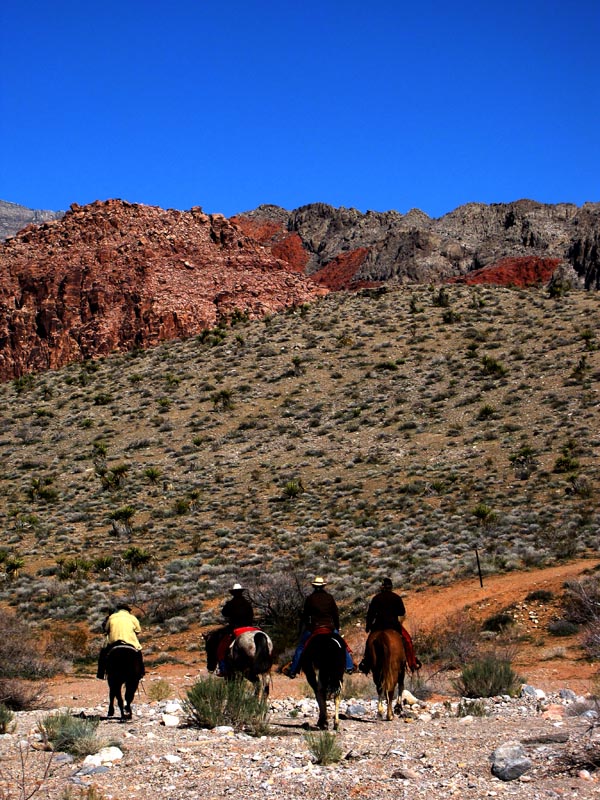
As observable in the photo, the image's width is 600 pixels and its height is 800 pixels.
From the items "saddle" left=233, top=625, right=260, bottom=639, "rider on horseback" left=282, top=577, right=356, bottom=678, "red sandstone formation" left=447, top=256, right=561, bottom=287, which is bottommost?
"saddle" left=233, top=625, right=260, bottom=639

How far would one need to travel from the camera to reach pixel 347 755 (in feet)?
28.3

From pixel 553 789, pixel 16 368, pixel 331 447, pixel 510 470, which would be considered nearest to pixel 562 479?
pixel 510 470

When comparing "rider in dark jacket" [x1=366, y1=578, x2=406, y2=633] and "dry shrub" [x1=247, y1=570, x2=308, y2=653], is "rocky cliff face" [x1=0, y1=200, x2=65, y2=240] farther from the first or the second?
"rider in dark jacket" [x1=366, y1=578, x2=406, y2=633]

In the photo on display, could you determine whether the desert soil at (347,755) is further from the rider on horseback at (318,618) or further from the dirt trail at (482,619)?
the rider on horseback at (318,618)

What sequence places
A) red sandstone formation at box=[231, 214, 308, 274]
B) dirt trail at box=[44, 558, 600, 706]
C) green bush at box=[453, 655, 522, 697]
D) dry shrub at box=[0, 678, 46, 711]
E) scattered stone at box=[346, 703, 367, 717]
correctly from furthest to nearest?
red sandstone formation at box=[231, 214, 308, 274], dirt trail at box=[44, 558, 600, 706], dry shrub at box=[0, 678, 46, 711], green bush at box=[453, 655, 522, 697], scattered stone at box=[346, 703, 367, 717]

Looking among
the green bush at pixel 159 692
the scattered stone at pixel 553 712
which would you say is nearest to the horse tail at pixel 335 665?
the scattered stone at pixel 553 712

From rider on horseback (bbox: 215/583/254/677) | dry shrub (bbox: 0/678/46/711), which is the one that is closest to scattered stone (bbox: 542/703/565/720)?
rider on horseback (bbox: 215/583/254/677)

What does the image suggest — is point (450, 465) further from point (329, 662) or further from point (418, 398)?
point (329, 662)

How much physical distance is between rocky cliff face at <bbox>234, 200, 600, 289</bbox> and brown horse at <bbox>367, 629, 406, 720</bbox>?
241 feet

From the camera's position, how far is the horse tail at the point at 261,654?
11.2 metres

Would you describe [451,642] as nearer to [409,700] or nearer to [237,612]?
[409,700]

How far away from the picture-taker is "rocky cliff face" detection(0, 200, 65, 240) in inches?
6690

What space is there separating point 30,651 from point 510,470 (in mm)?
20171

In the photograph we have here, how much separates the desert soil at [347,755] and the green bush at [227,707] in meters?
0.25
